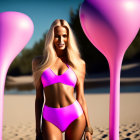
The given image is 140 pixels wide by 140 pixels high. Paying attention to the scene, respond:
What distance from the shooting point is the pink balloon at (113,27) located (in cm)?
203

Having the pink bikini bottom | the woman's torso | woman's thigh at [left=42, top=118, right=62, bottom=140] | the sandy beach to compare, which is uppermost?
the woman's torso

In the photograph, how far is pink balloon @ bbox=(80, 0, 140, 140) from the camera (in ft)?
6.65

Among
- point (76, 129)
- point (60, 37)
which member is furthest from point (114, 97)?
point (60, 37)

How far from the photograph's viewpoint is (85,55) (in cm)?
2428

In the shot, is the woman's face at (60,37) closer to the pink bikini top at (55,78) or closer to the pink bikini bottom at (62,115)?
the pink bikini top at (55,78)

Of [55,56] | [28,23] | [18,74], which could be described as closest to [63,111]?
[55,56]

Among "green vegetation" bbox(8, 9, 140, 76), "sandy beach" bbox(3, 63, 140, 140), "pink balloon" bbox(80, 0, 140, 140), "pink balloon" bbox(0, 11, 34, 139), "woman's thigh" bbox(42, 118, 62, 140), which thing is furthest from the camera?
"green vegetation" bbox(8, 9, 140, 76)

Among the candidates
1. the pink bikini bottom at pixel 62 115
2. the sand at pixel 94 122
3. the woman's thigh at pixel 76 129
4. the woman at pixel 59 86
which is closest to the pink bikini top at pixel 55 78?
the woman at pixel 59 86

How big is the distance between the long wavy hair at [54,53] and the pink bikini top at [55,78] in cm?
4

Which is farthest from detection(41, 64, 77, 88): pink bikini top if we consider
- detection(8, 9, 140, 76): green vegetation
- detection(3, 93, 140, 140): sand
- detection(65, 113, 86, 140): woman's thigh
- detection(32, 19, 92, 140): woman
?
detection(8, 9, 140, 76): green vegetation

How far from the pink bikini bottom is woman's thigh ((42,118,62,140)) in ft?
0.09

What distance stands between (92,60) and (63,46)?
23.3m

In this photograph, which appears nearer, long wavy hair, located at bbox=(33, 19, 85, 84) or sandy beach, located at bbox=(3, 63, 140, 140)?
long wavy hair, located at bbox=(33, 19, 85, 84)

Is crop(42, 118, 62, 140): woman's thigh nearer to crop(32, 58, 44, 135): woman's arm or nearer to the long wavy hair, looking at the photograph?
crop(32, 58, 44, 135): woman's arm
